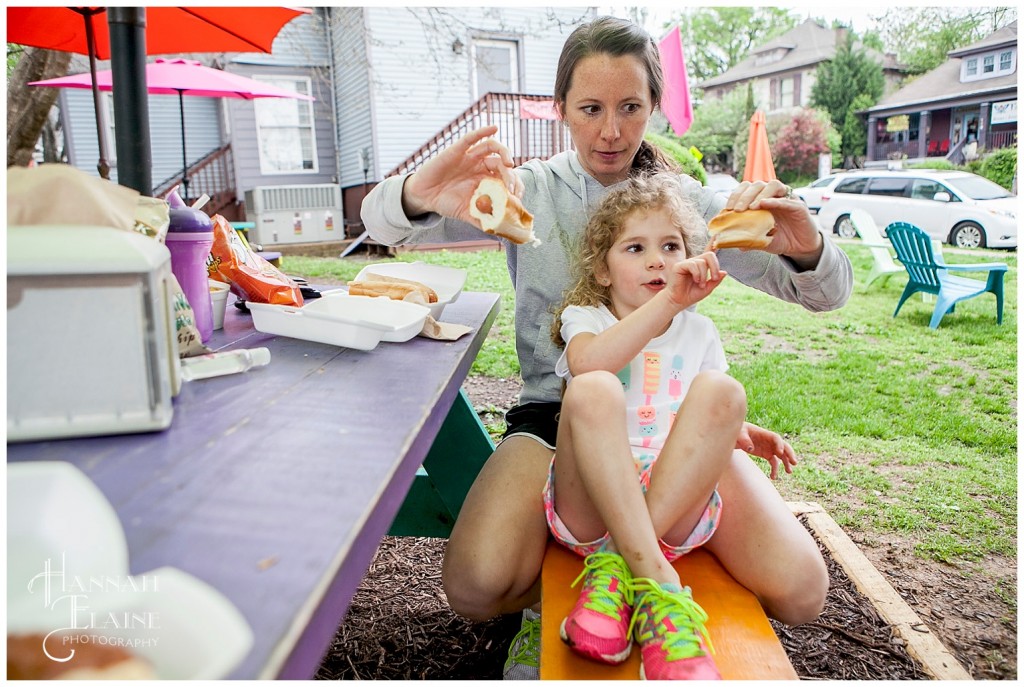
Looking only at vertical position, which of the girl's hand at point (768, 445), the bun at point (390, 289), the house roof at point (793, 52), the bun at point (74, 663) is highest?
the house roof at point (793, 52)

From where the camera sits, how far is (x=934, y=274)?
6.88m

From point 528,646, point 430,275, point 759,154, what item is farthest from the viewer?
point 759,154

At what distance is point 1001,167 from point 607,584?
1489cm

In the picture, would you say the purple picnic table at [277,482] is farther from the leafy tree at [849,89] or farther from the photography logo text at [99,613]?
the leafy tree at [849,89]

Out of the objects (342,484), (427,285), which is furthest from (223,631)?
(427,285)

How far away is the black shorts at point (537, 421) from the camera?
1.81 meters

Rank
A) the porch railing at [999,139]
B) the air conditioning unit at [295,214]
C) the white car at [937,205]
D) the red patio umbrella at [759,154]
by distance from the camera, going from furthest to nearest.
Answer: the porch railing at [999,139], the air conditioning unit at [295,214], the white car at [937,205], the red patio umbrella at [759,154]

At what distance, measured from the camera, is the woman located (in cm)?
148

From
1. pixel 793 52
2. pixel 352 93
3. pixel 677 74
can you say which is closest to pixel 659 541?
pixel 677 74

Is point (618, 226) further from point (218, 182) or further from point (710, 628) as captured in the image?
point (218, 182)


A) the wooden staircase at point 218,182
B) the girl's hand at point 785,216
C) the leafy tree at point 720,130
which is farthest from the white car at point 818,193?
the leafy tree at point 720,130

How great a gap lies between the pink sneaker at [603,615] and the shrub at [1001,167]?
13982mm

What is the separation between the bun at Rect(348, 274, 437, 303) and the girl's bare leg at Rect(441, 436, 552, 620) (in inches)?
19.4

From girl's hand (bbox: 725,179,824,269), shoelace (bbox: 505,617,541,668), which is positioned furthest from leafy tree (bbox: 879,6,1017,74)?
shoelace (bbox: 505,617,541,668)
